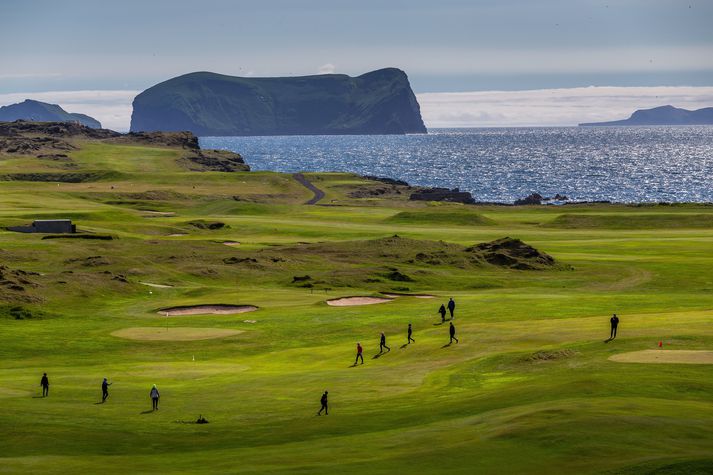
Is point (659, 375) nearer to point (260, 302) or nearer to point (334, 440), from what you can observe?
point (334, 440)

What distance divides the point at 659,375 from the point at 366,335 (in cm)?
2205

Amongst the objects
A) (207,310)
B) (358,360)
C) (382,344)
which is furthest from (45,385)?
(207,310)

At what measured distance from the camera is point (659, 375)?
45031 millimetres

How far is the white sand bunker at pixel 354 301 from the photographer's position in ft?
250

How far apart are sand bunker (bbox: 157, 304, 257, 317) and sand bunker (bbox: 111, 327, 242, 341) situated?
652 centimetres

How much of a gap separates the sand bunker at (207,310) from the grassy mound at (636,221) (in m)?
77.9

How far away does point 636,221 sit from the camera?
5576 inches

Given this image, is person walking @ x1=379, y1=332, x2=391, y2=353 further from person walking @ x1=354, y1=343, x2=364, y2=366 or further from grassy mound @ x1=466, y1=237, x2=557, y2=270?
grassy mound @ x1=466, y1=237, x2=557, y2=270

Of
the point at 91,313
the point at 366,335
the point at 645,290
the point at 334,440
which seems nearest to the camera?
the point at 334,440

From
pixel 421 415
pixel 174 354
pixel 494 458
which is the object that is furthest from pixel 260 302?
pixel 494 458

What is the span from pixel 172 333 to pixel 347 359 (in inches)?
512

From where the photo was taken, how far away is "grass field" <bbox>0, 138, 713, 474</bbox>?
34.6 m

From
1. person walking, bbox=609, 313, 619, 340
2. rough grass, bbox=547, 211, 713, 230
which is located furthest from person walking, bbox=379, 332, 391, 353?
rough grass, bbox=547, 211, 713, 230

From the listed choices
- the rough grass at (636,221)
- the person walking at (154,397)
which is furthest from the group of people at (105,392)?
the rough grass at (636,221)
